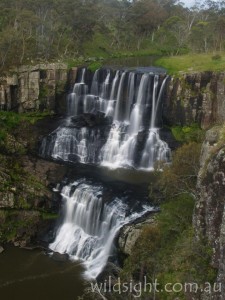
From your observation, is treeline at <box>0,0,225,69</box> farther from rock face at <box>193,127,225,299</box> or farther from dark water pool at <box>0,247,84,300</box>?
rock face at <box>193,127,225,299</box>

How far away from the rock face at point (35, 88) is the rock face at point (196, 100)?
12050 mm

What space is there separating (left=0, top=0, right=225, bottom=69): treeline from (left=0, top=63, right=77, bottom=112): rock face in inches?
80.2

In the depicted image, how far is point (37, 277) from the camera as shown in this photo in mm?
26016

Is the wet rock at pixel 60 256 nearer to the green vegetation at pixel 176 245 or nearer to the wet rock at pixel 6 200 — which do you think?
the wet rock at pixel 6 200

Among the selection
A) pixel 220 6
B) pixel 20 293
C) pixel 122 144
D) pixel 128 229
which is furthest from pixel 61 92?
pixel 220 6

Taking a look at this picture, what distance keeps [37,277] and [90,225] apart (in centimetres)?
592

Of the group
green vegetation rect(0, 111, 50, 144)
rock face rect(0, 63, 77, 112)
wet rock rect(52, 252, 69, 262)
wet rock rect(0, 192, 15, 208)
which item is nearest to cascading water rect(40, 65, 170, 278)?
wet rock rect(52, 252, 69, 262)

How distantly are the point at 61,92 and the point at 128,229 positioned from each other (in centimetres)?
2293

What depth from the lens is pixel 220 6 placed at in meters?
92.9

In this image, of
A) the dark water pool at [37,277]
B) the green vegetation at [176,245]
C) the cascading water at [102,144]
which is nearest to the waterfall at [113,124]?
the cascading water at [102,144]

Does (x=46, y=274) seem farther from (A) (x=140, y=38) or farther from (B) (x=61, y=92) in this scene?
(A) (x=140, y=38)

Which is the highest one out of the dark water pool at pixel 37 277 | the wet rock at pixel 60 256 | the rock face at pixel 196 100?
the rock face at pixel 196 100

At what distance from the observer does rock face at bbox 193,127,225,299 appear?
53.4 feet

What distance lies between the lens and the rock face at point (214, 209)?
16.3m
